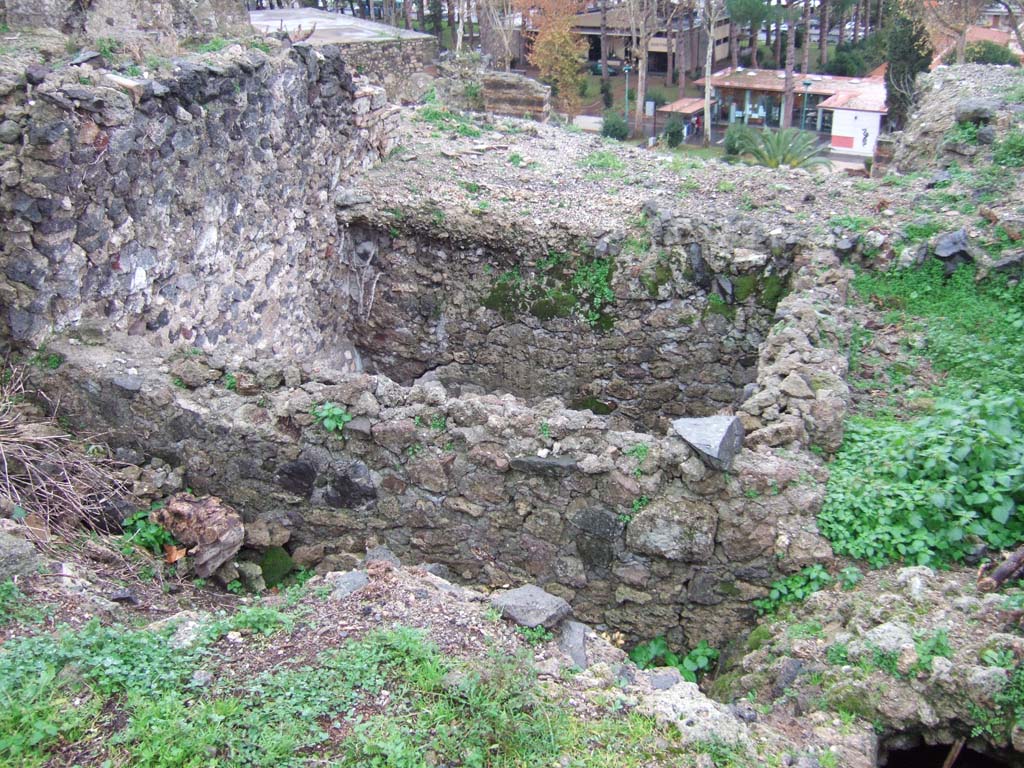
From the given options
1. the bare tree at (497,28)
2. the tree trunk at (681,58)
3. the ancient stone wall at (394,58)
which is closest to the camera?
the ancient stone wall at (394,58)

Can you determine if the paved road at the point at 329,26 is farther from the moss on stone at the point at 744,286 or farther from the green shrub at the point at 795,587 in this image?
the green shrub at the point at 795,587

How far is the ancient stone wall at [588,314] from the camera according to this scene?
24.2ft

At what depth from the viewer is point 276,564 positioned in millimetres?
5203

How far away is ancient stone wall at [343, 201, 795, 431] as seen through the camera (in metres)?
7.37

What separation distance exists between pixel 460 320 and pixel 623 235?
169cm

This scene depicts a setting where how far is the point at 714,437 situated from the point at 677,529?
496mm

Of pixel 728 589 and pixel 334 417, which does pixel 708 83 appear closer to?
pixel 334 417

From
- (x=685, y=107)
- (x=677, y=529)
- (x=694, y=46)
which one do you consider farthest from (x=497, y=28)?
(x=677, y=529)

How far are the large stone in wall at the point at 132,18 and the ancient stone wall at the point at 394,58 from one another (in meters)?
5.90

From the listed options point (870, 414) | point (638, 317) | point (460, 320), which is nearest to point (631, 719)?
point (870, 414)

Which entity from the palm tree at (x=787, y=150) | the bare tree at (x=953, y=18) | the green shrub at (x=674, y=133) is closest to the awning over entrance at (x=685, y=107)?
the green shrub at (x=674, y=133)

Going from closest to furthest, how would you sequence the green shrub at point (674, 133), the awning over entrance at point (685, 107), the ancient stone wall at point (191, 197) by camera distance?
1. the ancient stone wall at point (191, 197)
2. the green shrub at point (674, 133)
3. the awning over entrance at point (685, 107)

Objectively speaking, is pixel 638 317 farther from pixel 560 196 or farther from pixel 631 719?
pixel 631 719

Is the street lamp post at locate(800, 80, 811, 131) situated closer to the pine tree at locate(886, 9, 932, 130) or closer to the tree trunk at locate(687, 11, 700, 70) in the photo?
the pine tree at locate(886, 9, 932, 130)
